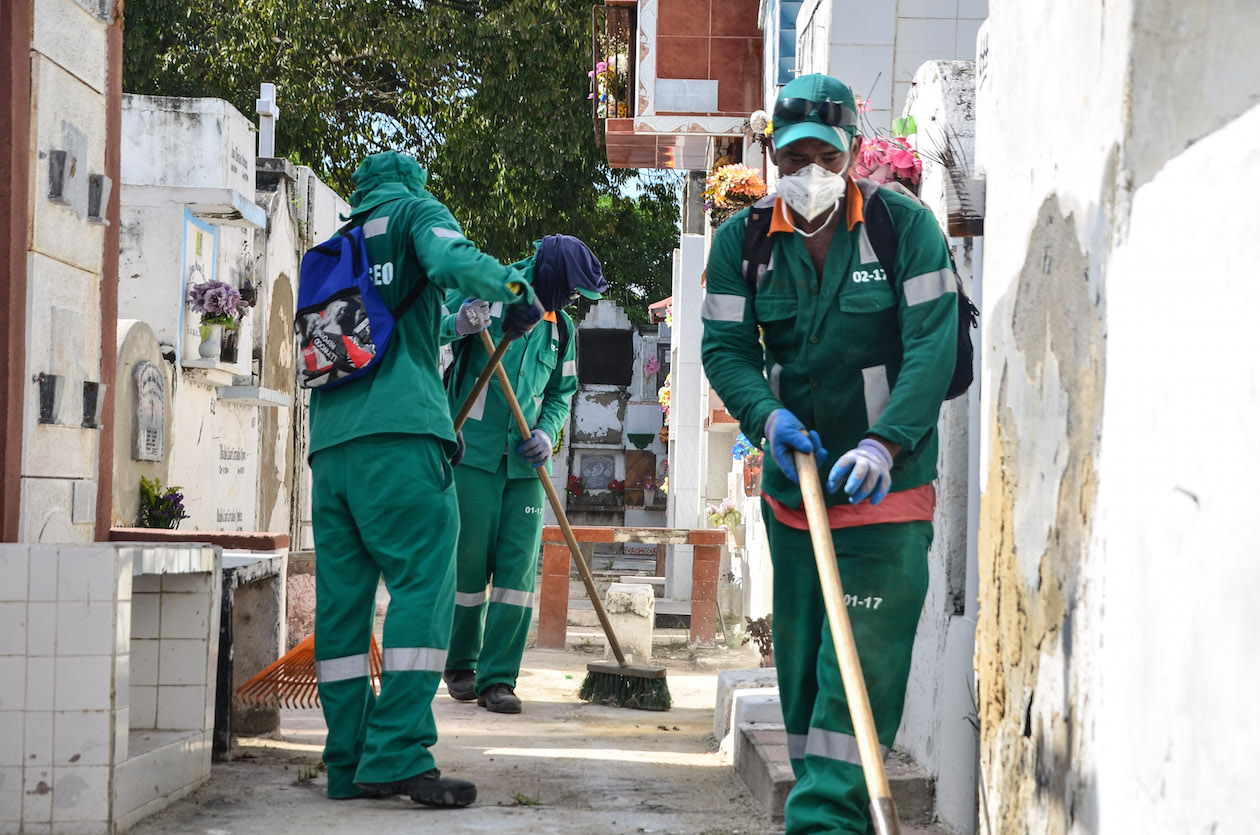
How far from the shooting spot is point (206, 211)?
1091 cm

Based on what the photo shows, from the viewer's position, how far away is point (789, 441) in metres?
3.28

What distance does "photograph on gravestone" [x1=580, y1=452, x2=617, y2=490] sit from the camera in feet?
97.9

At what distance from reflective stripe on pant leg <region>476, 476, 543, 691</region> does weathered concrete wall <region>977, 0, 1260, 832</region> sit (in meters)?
3.54

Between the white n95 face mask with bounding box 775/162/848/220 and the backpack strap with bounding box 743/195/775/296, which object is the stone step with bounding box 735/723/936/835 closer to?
the backpack strap with bounding box 743/195/775/296

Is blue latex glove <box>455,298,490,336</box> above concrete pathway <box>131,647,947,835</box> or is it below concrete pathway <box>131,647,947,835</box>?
above

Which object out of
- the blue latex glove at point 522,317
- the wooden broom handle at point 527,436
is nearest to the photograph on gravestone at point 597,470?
the wooden broom handle at point 527,436

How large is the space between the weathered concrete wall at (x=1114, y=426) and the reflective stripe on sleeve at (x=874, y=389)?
25 centimetres

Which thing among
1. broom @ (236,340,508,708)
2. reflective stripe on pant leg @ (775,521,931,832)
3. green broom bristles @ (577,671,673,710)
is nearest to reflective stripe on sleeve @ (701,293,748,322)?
reflective stripe on pant leg @ (775,521,931,832)

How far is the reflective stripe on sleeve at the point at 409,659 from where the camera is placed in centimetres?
419

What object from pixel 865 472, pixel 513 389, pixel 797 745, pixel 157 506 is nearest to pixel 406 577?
pixel 797 745

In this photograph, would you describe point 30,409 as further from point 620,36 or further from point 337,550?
point 620,36

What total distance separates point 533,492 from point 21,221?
2.87 meters

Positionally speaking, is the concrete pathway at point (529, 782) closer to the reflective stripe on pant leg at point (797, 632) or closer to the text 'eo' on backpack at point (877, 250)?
the reflective stripe on pant leg at point (797, 632)

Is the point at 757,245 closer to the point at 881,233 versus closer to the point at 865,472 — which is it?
the point at 881,233
